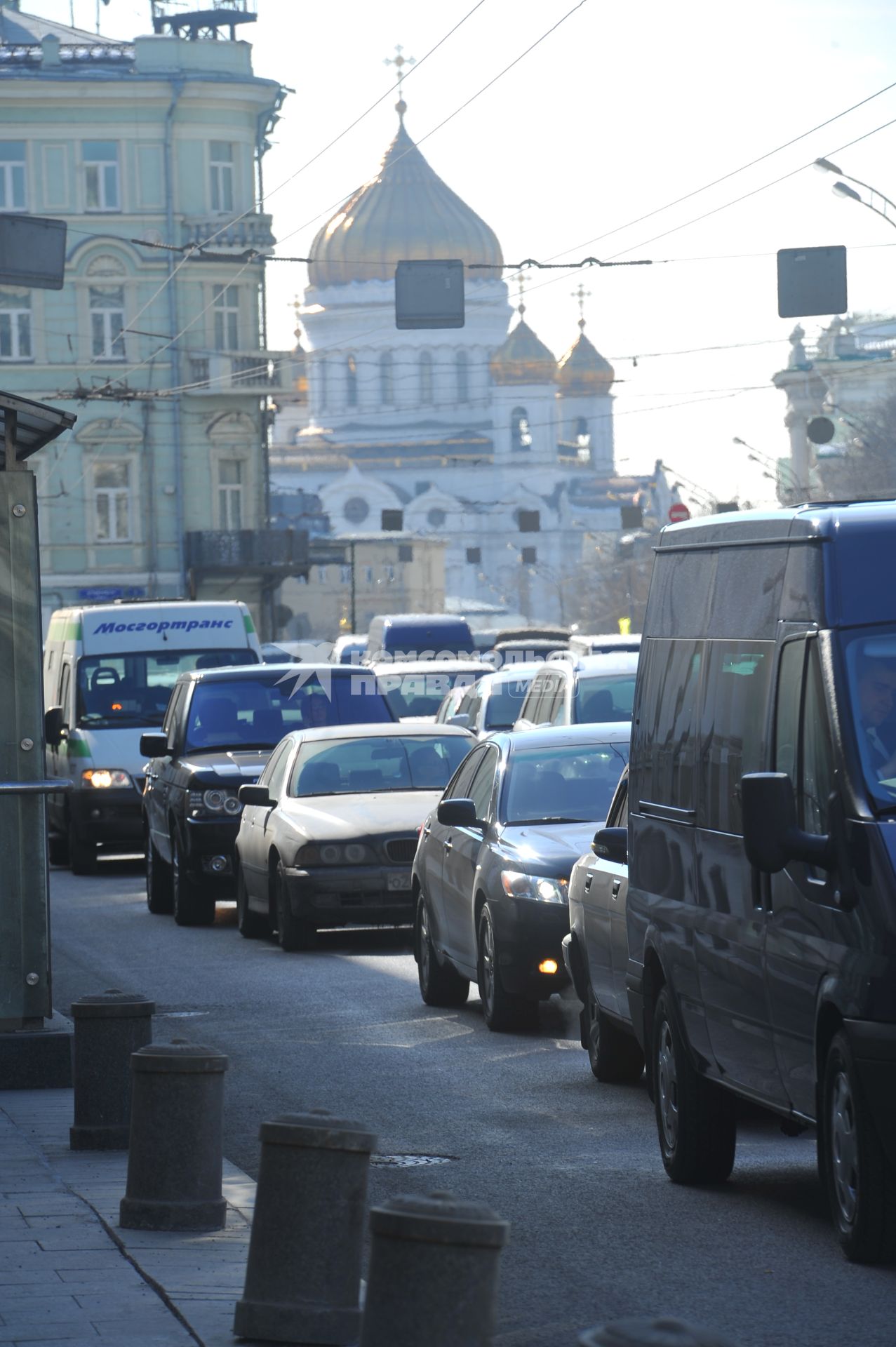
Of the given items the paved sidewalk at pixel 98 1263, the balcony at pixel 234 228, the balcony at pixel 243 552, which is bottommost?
the paved sidewalk at pixel 98 1263

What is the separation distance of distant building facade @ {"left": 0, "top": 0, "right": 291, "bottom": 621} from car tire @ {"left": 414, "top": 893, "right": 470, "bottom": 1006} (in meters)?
49.6

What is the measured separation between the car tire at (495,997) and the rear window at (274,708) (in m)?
8.23

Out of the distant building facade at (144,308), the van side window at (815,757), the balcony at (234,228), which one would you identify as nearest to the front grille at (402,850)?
the van side window at (815,757)

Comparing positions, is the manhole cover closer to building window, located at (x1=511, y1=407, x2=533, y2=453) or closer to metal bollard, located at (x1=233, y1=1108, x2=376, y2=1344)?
metal bollard, located at (x1=233, y1=1108, x2=376, y2=1344)

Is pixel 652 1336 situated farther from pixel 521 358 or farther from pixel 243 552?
pixel 521 358

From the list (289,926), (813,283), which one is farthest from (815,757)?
(813,283)

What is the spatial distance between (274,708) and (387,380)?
5087 inches

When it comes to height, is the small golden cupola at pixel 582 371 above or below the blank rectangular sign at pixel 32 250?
above

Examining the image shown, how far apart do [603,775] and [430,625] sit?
33.7 meters

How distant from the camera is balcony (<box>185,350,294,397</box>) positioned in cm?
6425

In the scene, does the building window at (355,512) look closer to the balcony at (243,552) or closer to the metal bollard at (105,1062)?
the balcony at (243,552)

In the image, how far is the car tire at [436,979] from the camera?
13055mm

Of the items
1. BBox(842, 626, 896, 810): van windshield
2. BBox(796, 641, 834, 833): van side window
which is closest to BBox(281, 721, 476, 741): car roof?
BBox(796, 641, 834, 833): van side window

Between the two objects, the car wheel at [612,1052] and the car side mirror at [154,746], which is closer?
the car wheel at [612,1052]
